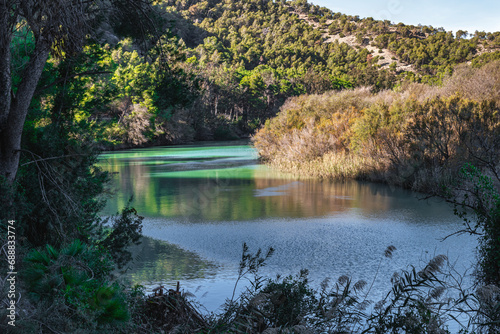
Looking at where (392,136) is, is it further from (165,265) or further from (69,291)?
(69,291)

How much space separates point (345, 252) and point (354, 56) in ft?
294

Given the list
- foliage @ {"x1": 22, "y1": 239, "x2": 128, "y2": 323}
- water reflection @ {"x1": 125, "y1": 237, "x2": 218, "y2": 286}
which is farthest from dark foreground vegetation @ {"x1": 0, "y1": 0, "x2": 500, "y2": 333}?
water reflection @ {"x1": 125, "y1": 237, "x2": 218, "y2": 286}

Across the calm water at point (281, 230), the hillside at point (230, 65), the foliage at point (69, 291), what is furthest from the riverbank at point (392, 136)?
the foliage at point (69, 291)

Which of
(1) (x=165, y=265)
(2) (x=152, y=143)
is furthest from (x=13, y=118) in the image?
(2) (x=152, y=143)

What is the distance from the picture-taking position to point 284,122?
2684cm

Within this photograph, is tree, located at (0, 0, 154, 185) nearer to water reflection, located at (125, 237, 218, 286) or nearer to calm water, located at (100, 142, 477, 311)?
calm water, located at (100, 142, 477, 311)

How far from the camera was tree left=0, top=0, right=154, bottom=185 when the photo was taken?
4.99m

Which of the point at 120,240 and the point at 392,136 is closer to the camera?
the point at 120,240

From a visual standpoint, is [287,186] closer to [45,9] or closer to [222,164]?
[222,164]

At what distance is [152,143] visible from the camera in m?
49.1

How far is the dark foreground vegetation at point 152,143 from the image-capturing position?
354 centimetres

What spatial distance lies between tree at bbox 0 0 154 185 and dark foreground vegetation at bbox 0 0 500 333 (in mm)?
21

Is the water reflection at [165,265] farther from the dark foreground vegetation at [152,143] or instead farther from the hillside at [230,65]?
the hillside at [230,65]

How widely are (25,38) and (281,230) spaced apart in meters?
6.76
